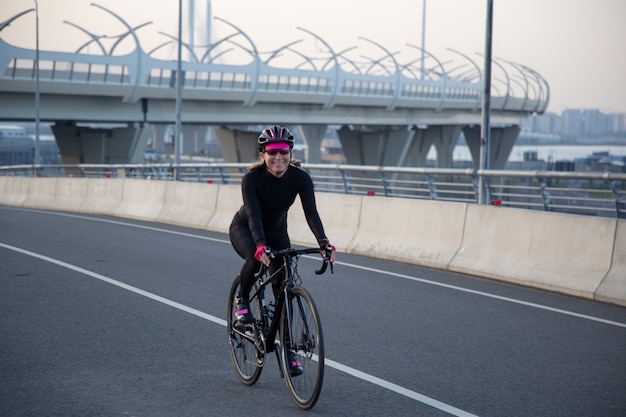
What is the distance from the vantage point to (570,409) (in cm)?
620

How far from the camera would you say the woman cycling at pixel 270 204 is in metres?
6.21

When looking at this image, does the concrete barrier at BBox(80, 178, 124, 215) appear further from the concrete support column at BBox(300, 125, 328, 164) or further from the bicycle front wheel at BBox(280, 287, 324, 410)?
the concrete support column at BBox(300, 125, 328, 164)

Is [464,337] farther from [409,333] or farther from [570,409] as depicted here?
[570,409]

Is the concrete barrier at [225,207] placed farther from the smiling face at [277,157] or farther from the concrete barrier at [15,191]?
the concrete barrier at [15,191]

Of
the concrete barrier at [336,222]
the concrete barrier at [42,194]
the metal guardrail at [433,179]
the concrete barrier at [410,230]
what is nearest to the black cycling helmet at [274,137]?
the metal guardrail at [433,179]

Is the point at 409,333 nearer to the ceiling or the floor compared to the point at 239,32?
nearer to the floor

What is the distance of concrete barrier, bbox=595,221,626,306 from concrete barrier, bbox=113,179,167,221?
14.3m

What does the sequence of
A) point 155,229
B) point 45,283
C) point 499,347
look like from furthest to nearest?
1. point 155,229
2. point 45,283
3. point 499,347

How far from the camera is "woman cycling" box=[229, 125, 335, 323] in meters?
6.21

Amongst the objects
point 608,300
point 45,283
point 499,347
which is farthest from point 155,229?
point 499,347

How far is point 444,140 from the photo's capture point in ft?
375

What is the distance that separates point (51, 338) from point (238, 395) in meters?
2.68

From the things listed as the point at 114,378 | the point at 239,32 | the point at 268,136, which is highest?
the point at 239,32

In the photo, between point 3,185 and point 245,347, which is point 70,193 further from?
point 245,347
